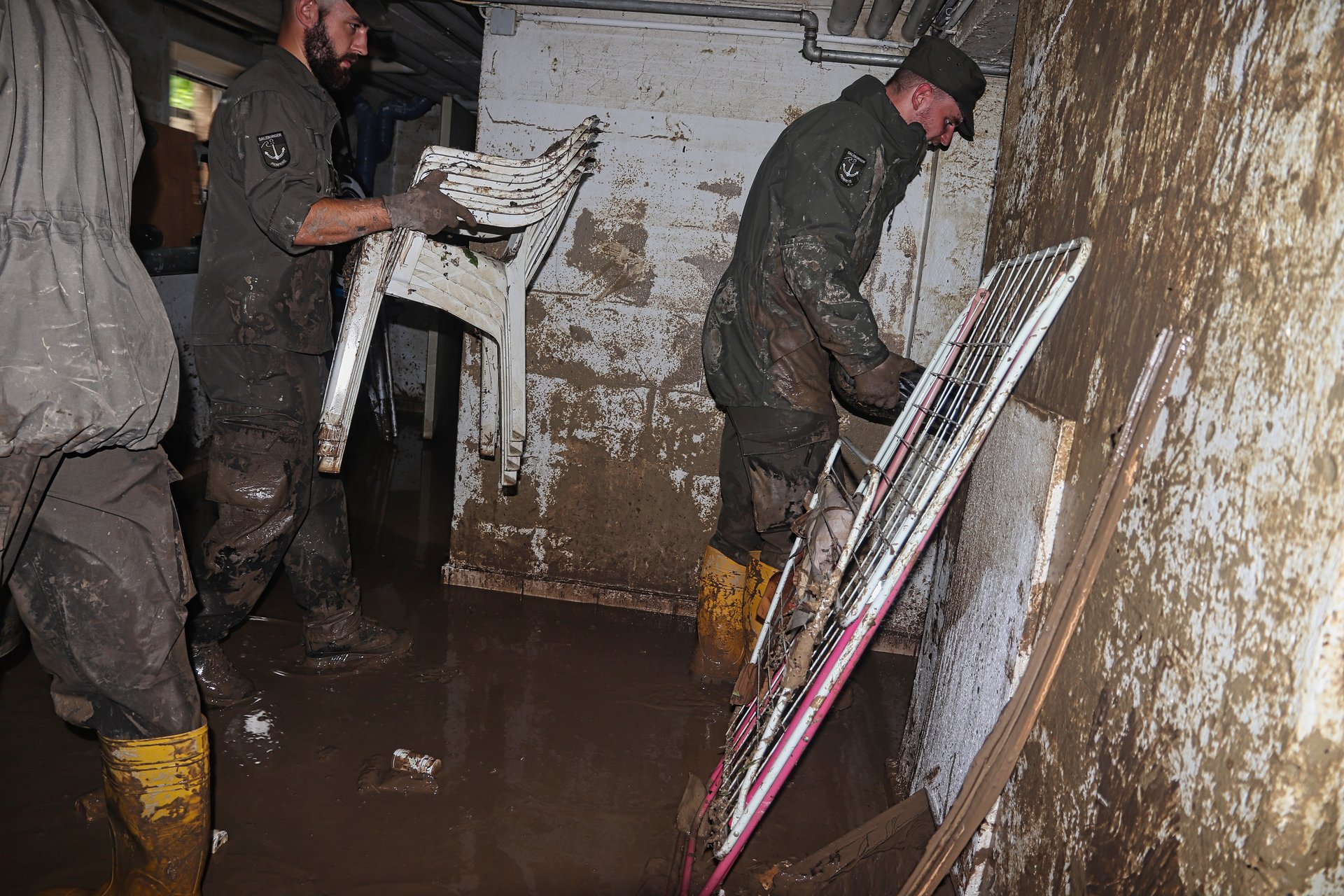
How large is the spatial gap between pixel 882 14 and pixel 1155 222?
6.36ft

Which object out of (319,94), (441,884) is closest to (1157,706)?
(441,884)

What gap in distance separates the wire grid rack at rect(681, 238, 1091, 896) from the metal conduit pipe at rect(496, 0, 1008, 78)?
1.21 m

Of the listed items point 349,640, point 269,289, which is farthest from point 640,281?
point 349,640

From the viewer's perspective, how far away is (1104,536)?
1337 mm

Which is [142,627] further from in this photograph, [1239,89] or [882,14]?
[882,14]

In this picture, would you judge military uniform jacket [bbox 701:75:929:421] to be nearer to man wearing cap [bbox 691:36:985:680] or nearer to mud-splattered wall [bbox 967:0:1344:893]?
man wearing cap [bbox 691:36:985:680]

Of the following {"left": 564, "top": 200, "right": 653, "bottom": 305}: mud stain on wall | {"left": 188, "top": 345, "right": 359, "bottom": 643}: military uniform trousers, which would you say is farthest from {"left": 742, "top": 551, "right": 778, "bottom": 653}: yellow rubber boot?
{"left": 188, "top": 345, "right": 359, "bottom": 643}: military uniform trousers

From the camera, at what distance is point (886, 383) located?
8.46 ft

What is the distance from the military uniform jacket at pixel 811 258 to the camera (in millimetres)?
2490

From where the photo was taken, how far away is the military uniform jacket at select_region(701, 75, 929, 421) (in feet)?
8.17

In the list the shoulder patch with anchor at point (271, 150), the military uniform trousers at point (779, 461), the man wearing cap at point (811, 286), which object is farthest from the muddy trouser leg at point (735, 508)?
the shoulder patch with anchor at point (271, 150)

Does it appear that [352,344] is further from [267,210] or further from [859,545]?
[859,545]

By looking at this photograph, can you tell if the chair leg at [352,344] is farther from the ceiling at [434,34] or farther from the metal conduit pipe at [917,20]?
the metal conduit pipe at [917,20]

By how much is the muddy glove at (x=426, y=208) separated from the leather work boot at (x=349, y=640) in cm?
138
